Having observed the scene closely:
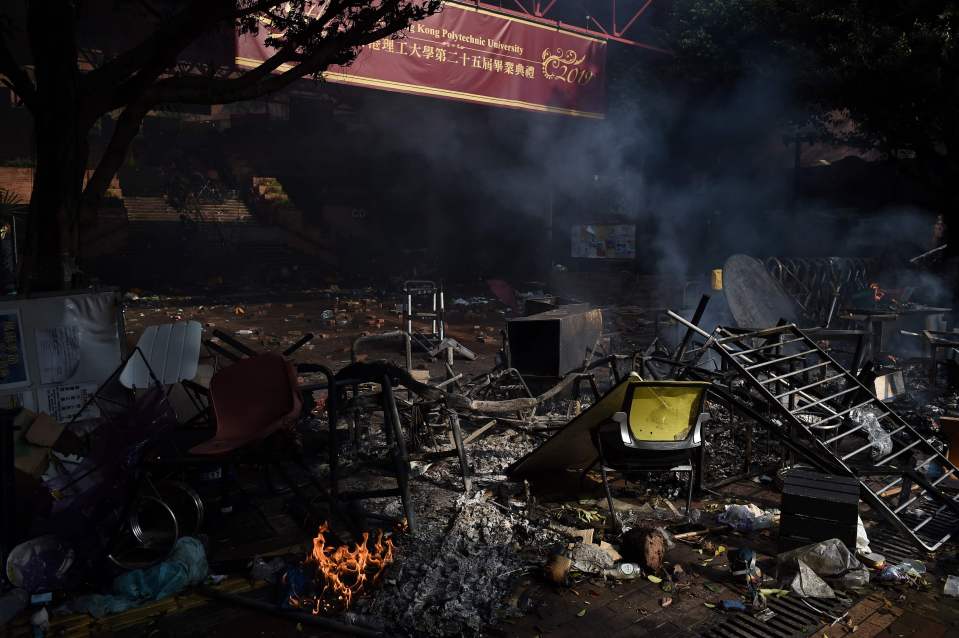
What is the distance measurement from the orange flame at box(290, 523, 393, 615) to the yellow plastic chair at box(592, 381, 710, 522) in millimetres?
1716

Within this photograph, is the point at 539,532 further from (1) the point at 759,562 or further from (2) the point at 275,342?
(2) the point at 275,342

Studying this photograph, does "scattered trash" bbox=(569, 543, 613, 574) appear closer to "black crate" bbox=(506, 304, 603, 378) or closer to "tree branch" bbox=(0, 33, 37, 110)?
"black crate" bbox=(506, 304, 603, 378)

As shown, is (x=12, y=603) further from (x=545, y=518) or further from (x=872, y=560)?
(x=872, y=560)

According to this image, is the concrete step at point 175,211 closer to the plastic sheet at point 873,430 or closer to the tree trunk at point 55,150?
the tree trunk at point 55,150

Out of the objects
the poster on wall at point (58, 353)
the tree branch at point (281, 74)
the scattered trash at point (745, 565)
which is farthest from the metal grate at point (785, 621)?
the tree branch at point (281, 74)

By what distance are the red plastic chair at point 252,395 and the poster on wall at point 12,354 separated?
2.33 metres

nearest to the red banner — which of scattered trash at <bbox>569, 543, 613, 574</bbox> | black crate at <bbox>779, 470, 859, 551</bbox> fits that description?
scattered trash at <bbox>569, 543, 613, 574</bbox>

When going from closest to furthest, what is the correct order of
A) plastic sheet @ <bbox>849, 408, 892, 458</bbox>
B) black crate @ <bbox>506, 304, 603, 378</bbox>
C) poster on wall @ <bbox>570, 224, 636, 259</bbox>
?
plastic sheet @ <bbox>849, 408, 892, 458</bbox>
black crate @ <bbox>506, 304, 603, 378</bbox>
poster on wall @ <bbox>570, 224, 636, 259</bbox>

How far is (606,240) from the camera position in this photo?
766 inches

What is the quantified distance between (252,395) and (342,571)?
148cm

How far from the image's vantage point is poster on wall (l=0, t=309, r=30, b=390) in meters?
5.72

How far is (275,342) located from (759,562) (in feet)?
30.7

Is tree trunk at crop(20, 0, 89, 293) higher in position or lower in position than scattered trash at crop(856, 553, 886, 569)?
higher

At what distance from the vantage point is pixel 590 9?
A: 1998cm
